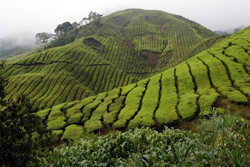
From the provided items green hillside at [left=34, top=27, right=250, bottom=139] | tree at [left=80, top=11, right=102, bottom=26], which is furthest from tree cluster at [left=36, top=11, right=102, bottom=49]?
green hillside at [left=34, top=27, right=250, bottom=139]

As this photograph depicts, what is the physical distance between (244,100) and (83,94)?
40279 millimetres

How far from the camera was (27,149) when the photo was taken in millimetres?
5699

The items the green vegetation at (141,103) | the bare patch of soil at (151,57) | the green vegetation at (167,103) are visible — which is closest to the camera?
the green vegetation at (141,103)

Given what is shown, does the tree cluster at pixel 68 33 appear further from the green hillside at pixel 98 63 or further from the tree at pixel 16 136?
the tree at pixel 16 136

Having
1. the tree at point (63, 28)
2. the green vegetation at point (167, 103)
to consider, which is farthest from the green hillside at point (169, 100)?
the tree at point (63, 28)

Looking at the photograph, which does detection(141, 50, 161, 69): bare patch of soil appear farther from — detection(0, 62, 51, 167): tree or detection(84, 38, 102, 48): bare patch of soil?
detection(0, 62, 51, 167): tree

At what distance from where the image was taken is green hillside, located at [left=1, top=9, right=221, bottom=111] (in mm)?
43781

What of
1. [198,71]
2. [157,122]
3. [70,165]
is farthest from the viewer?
[198,71]

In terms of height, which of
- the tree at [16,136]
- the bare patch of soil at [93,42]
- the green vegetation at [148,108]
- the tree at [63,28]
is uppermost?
the tree at [63,28]

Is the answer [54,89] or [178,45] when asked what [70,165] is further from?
[178,45]

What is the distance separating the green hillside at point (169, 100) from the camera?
658 inches

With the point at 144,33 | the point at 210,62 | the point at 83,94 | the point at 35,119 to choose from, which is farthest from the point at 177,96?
the point at 144,33

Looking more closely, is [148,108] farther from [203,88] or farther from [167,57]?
[167,57]

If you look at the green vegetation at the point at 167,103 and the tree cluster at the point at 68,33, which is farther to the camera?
the tree cluster at the point at 68,33
